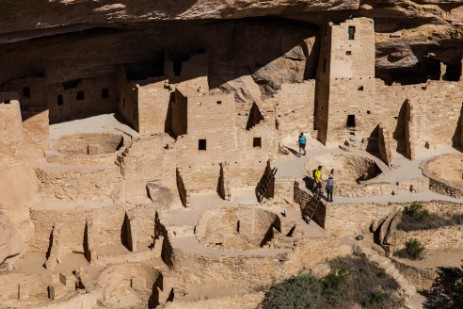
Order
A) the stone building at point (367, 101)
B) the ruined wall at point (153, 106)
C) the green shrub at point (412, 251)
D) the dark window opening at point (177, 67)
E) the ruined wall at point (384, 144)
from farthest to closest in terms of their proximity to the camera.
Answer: the dark window opening at point (177, 67), the ruined wall at point (384, 144), the stone building at point (367, 101), the ruined wall at point (153, 106), the green shrub at point (412, 251)

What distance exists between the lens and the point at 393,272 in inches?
1082

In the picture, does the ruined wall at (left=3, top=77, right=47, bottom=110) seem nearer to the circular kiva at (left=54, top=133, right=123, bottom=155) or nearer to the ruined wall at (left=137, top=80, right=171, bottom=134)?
the circular kiva at (left=54, top=133, right=123, bottom=155)

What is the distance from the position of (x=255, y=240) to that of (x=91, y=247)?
18.4 feet

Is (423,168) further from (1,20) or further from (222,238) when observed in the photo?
(1,20)

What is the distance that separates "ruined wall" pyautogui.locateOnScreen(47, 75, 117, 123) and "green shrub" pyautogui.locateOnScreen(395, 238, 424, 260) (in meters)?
12.1

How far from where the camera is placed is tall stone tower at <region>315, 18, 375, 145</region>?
30312 mm

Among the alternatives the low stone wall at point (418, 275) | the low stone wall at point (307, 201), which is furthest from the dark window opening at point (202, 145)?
the low stone wall at point (418, 275)

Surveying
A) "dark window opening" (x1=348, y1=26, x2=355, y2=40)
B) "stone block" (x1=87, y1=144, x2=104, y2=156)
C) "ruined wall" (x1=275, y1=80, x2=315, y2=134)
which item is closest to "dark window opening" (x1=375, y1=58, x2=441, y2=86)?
"dark window opening" (x1=348, y1=26, x2=355, y2=40)

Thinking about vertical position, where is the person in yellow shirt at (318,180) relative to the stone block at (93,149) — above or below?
below

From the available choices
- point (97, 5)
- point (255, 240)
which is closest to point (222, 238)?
point (255, 240)

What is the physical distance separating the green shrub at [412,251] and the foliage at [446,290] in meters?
0.85

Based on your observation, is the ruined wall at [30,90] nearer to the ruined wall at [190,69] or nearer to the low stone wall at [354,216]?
the ruined wall at [190,69]

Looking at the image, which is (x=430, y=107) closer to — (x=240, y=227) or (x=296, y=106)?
(x=296, y=106)

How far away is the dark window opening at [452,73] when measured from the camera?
32.7 metres
